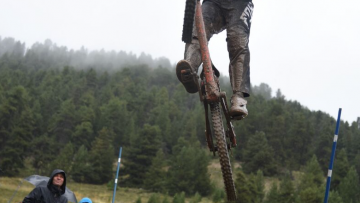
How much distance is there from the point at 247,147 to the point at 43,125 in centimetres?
5051

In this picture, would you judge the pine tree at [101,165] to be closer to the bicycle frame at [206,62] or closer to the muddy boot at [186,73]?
the muddy boot at [186,73]

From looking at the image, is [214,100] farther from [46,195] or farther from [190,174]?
[190,174]

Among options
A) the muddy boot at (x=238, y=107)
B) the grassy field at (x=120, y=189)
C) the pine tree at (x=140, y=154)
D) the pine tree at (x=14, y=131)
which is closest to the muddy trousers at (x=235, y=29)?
the muddy boot at (x=238, y=107)

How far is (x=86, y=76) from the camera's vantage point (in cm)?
13750

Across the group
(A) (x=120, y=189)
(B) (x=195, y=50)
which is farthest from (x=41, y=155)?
(B) (x=195, y=50)

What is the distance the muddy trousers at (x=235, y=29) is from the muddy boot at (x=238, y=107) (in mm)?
111

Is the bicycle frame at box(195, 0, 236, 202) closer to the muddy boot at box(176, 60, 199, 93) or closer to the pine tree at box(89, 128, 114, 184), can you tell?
the muddy boot at box(176, 60, 199, 93)

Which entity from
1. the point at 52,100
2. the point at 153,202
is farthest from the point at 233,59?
the point at 52,100

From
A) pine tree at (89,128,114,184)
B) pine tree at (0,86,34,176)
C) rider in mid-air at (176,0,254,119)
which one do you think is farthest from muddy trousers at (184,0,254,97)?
pine tree at (89,128,114,184)

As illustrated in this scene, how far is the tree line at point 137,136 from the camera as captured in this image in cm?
7512

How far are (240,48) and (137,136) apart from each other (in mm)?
80489

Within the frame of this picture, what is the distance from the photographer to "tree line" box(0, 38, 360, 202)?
75.1m

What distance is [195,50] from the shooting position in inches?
174

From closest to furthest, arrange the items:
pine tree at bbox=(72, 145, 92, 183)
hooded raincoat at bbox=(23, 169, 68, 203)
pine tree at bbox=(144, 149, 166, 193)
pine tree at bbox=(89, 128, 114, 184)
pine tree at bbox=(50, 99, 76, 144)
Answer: hooded raincoat at bbox=(23, 169, 68, 203) < pine tree at bbox=(72, 145, 92, 183) < pine tree at bbox=(144, 149, 166, 193) < pine tree at bbox=(89, 128, 114, 184) < pine tree at bbox=(50, 99, 76, 144)
